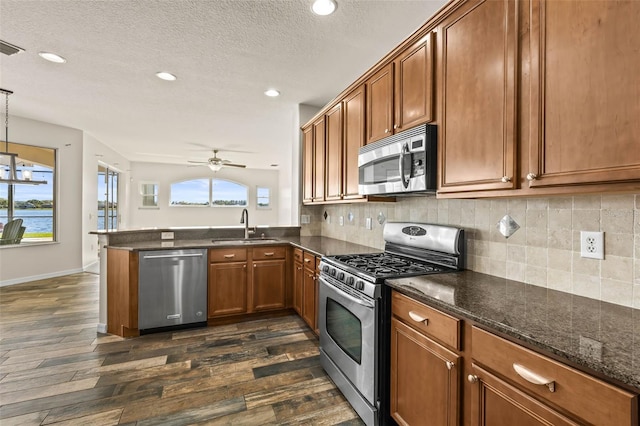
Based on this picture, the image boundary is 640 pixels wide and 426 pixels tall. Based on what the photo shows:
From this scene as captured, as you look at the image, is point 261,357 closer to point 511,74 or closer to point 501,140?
point 501,140

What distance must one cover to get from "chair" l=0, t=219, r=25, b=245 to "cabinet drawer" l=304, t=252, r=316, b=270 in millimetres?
5391

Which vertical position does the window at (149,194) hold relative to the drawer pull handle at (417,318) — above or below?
above

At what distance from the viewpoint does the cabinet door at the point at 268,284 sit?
3467 millimetres

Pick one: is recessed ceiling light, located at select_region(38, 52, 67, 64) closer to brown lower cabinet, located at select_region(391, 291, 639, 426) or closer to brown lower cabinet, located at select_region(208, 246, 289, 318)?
brown lower cabinet, located at select_region(208, 246, 289, 318)

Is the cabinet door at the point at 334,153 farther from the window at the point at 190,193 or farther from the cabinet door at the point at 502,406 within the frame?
the window at the point at 190,193

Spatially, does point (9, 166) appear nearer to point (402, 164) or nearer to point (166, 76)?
point (166, 76)

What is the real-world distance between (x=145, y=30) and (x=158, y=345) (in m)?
2.80

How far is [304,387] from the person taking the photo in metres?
2.17

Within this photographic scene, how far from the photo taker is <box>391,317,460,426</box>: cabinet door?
1.27 meters

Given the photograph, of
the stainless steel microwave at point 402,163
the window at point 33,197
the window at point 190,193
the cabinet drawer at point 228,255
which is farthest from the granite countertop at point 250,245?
the window at point 190,193

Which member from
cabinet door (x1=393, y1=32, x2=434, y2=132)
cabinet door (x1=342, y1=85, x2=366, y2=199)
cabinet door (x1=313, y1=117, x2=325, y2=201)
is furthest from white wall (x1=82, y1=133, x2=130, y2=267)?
cabinet door (x1=393, y1=32, x2=434, y2=132)

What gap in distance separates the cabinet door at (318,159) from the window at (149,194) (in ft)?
25.7

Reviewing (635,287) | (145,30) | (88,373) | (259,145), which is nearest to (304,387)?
(88,373)

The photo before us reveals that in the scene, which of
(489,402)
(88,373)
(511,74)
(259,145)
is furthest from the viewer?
(259,145)
